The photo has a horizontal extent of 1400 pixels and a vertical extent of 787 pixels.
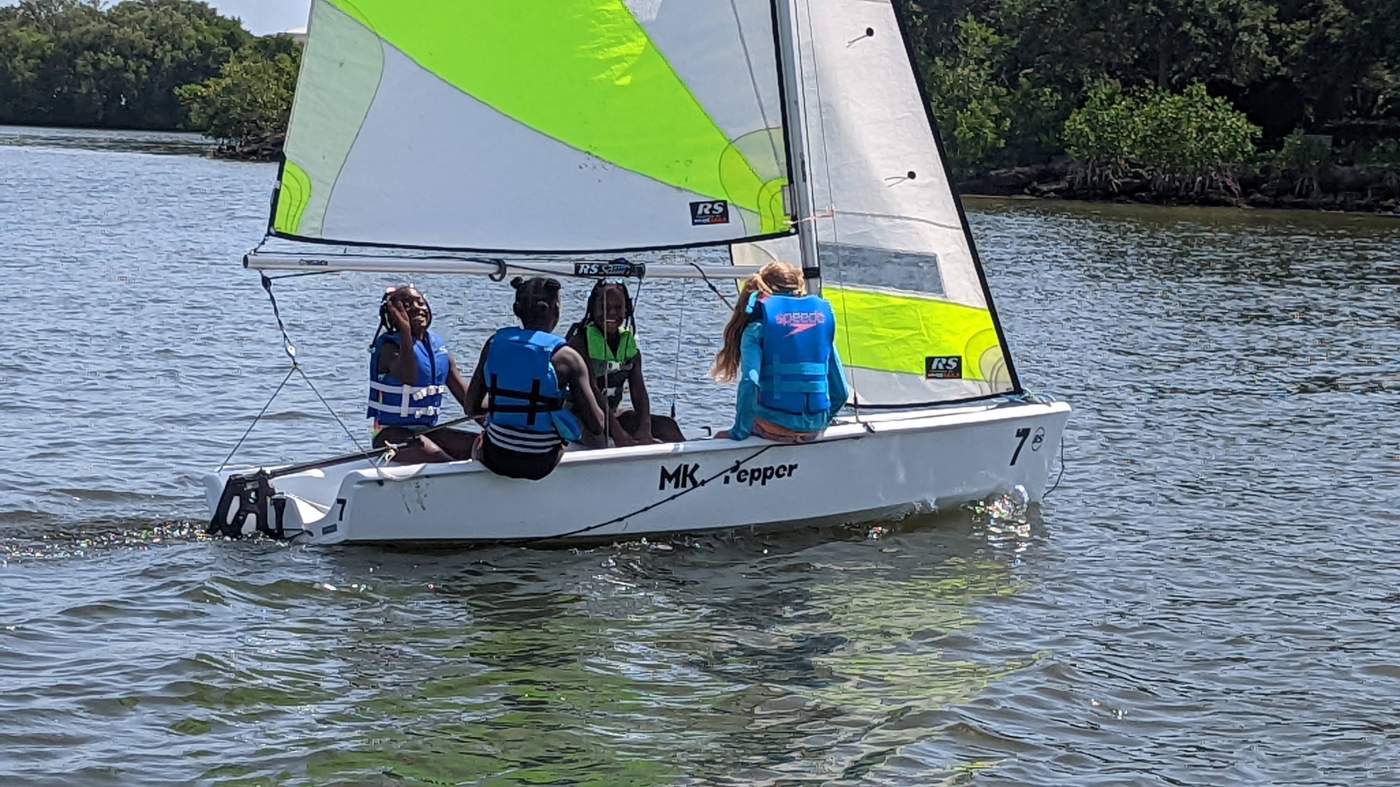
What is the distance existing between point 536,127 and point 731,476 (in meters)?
2.20

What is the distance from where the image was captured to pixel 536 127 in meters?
9.65

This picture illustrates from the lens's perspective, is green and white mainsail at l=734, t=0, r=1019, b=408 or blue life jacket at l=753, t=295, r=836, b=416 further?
green and white mainsail at l=734, t=0, r=1019, b=408

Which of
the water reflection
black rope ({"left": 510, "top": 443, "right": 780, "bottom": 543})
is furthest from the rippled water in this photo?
the water reflection

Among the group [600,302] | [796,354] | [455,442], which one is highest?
[600,302]

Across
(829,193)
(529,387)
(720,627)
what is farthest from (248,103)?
(720,627)

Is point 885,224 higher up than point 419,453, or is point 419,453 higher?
point 885,224

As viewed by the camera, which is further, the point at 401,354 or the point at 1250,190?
the point at 1250,190

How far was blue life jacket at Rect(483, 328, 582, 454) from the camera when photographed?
9.05m

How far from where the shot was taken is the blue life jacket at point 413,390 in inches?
380

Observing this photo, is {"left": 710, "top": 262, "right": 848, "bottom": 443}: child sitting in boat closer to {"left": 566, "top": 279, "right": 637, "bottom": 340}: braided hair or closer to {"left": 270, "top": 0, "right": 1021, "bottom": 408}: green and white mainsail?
{"left": 270, "top": 0, "right": 1021, "bottom": 408}: green and white mainsail

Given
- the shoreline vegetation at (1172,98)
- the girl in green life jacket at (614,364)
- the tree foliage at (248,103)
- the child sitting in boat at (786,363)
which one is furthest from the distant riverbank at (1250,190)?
the girl in green life jacket at (614,364)

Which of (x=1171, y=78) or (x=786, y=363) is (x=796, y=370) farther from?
(x=1171, y=78)

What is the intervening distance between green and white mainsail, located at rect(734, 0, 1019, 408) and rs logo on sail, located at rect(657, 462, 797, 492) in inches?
41.4

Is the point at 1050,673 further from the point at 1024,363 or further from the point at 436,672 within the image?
A: the point at 1024,363
